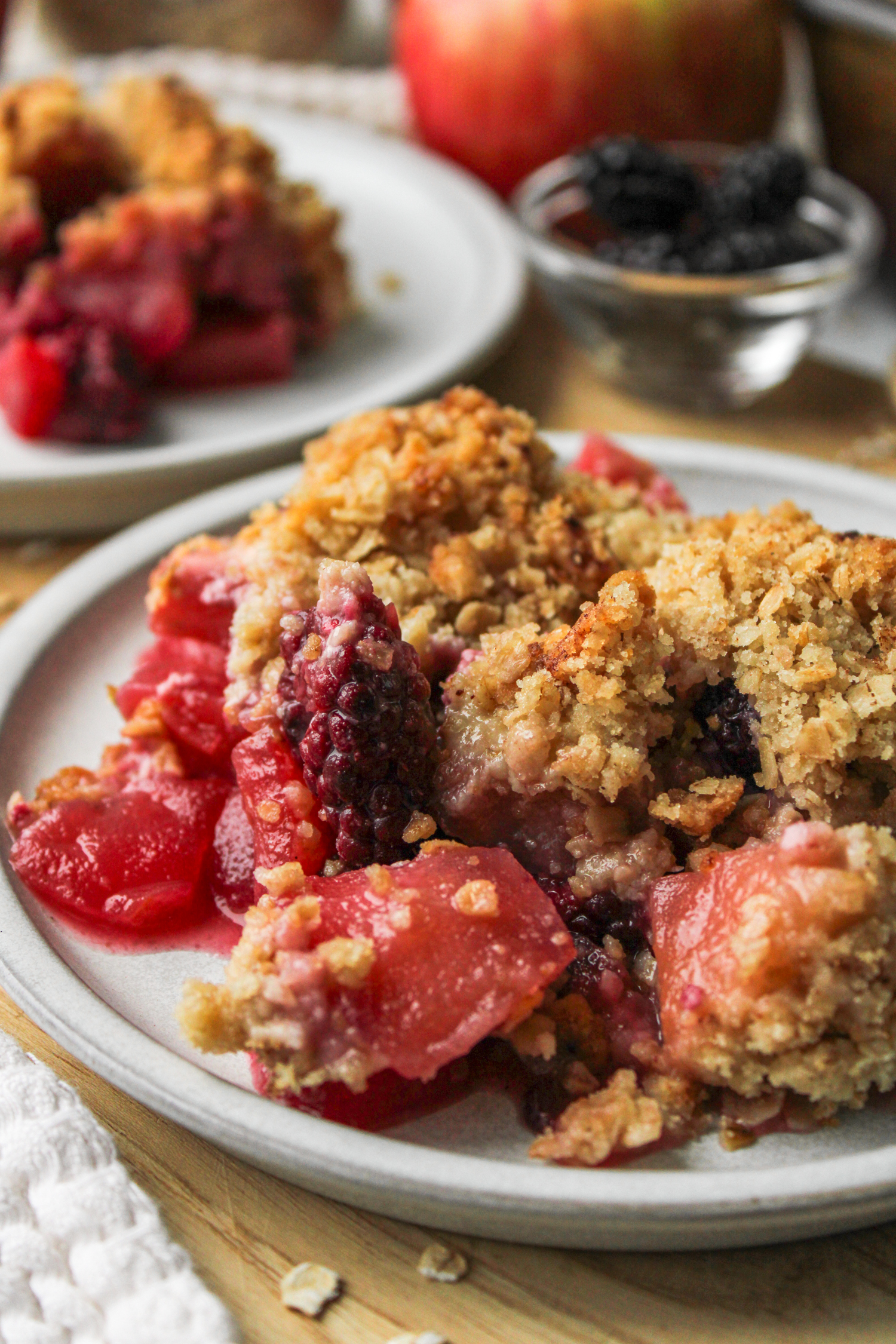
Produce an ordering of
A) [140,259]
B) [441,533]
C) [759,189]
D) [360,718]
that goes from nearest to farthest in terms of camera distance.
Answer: [360,718], [441,533], [140,259], [759,189]

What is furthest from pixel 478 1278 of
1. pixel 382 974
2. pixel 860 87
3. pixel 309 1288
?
pixel 860 87

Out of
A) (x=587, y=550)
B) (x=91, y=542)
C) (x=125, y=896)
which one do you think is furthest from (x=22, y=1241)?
(x=91, y=542)

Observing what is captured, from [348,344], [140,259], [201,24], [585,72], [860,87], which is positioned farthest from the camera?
[201,24]

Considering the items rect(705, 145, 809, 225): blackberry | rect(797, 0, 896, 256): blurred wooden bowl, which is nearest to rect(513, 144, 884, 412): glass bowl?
rect(705, 145, 809, 225): blackberry

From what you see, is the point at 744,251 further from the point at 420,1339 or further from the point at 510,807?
the point at 420,1339

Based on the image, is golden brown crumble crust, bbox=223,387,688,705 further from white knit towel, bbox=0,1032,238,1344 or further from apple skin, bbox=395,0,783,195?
apple skin, bbox=395,0,783,195
